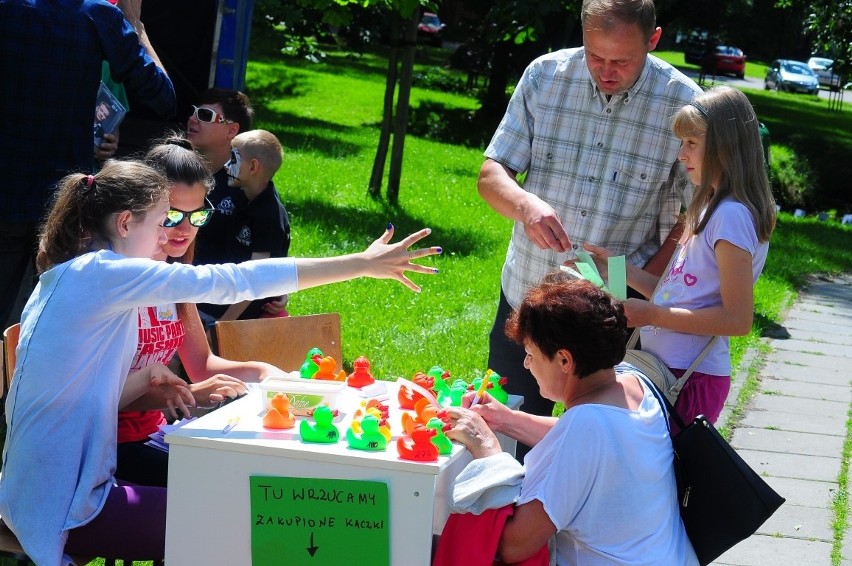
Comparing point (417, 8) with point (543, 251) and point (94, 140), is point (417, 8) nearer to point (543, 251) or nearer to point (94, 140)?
point (94, 140)

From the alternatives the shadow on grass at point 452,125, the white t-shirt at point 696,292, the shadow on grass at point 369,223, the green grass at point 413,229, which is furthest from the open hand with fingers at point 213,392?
the shadow on grass at point 452,125

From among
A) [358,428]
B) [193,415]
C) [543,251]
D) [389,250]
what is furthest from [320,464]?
[543,251]

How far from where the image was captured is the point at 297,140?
49.2 ft

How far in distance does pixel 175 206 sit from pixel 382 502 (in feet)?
4.35

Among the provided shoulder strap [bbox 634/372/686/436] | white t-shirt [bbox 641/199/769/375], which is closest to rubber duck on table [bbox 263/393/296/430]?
shoulder strap [bbox 634/372/686/436]

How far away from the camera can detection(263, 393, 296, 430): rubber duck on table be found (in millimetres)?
2631

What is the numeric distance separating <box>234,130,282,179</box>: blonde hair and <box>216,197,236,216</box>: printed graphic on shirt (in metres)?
0.21

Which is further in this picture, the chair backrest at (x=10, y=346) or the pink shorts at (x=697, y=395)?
the pink shorts at (x=697, y=395)

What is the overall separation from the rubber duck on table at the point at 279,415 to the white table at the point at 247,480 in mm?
25

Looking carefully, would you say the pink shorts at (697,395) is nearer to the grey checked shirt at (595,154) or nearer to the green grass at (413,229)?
the grey checked shirt at (595,154)

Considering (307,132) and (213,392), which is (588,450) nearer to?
(213,392)

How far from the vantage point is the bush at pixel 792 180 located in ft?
51.9

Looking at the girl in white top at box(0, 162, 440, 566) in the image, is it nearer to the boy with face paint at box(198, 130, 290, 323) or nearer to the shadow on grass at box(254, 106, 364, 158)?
the boy with face paint at box(198, 130, 290, 323)

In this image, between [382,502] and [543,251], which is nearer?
[382,502]
